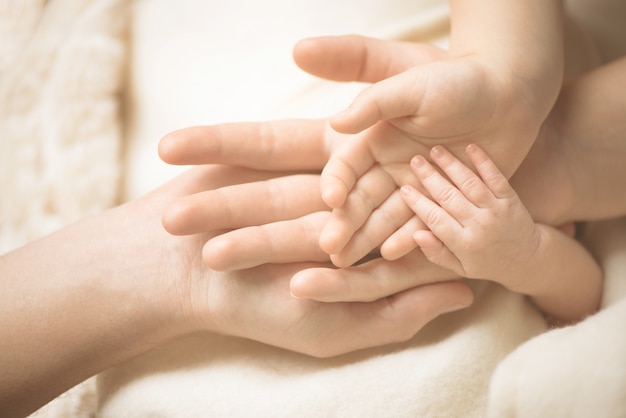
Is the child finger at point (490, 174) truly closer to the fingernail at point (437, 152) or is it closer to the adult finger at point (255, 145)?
the fingernail at point (437, 152)

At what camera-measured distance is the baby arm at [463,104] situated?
2.27ft

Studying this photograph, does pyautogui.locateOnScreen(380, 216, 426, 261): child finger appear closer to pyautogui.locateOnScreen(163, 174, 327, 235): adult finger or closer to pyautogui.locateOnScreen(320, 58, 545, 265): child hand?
pyautogui.locateOnScreen(320, 58, 545, 265): child hand

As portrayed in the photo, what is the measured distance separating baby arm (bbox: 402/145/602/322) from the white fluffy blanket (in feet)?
0.34

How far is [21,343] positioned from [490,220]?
66cm

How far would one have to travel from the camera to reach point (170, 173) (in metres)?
0.98

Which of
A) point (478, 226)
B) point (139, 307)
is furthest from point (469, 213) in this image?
point (139, 307)

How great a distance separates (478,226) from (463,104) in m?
0.16

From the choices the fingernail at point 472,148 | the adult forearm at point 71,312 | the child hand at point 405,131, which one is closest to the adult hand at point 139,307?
the adult forearm at point 71,312

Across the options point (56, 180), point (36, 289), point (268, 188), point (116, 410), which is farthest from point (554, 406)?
point (56, 180)

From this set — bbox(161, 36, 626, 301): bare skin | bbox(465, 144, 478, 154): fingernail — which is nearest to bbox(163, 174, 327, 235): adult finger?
bbox(161, 36, 626, 301): bare skin

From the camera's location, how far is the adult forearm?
791mm

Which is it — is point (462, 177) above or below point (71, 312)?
below

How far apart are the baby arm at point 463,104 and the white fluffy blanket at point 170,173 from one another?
0.19 m

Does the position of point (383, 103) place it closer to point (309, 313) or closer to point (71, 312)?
point (309, 313)
